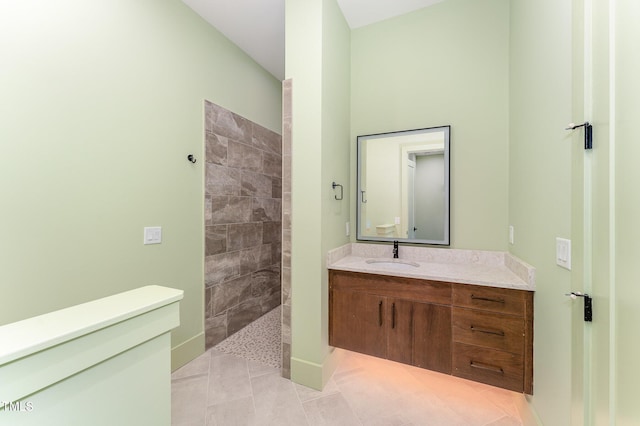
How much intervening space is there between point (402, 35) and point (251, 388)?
10.5ft

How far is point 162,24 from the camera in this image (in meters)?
2.00

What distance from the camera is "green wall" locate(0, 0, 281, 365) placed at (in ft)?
4.21

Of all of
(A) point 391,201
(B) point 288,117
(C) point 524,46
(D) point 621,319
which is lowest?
(D) point 621,319

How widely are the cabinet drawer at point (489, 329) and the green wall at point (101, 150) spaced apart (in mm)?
2147

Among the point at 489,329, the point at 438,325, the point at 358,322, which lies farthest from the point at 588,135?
the point at 358,322

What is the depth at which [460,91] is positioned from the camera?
2.08 meters

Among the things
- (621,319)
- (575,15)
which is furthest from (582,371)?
(575,15)

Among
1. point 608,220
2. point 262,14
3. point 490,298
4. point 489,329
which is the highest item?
point 262,14

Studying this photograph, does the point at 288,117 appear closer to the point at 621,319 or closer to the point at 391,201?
the point at 391,201

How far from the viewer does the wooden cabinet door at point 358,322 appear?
184cm

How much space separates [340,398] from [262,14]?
10.6 ft

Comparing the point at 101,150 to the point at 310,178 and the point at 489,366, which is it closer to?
the point at 310,178

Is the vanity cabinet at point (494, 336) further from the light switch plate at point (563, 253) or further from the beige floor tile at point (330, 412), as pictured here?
the beige floor tile at point (330, 412)

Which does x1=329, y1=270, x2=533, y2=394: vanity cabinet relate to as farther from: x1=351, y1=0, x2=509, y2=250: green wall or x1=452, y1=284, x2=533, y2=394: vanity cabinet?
x1=351, y1=0, x2=509, y2=250: green wall
